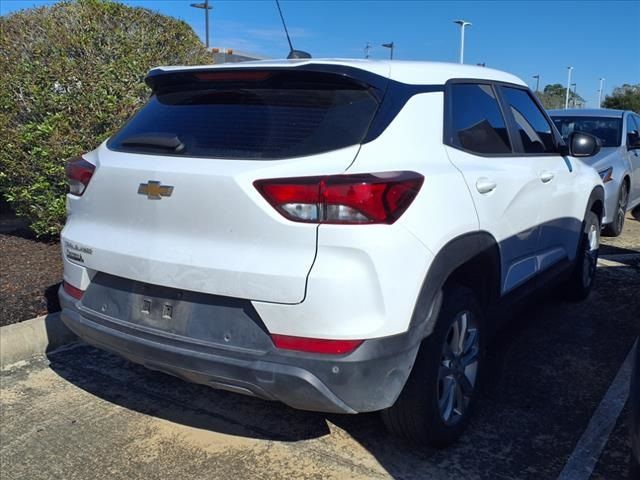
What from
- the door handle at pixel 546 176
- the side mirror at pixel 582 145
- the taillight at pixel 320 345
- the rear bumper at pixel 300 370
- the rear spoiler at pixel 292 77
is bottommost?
the rear bumper at pixel 300 370

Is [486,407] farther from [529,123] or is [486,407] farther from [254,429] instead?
[529,123]

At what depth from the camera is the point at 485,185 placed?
10.3ft

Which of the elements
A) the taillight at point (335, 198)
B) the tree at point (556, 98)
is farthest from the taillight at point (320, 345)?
the tree at point (556, 98)

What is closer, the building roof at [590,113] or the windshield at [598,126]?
the windshield at [598,126]

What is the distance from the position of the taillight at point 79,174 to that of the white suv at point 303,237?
1 centimetres

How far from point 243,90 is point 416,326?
1.29m

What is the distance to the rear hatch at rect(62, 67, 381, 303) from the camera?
2479mm

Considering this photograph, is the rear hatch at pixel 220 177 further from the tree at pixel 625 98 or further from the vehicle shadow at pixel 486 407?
the tree at pixel 625 98

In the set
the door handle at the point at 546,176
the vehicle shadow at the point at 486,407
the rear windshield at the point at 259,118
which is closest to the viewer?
the rear windshield at the point at 259,118

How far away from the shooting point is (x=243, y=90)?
2.91 m

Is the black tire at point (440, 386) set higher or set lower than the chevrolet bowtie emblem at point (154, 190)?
lower

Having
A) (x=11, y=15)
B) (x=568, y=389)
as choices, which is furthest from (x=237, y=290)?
(x=11, y=15)

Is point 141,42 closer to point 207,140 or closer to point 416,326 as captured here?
point 207,140

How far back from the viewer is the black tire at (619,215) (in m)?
8.05
